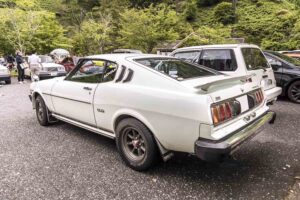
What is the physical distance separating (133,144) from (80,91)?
1.27 meters

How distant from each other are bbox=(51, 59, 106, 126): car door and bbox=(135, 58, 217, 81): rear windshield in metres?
0.73

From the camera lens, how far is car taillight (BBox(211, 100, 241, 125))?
2.74 metres

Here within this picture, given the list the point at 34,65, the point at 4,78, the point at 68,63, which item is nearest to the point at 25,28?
the point at 68,63

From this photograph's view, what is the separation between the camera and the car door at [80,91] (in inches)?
154

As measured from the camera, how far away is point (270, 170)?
3.36 meters

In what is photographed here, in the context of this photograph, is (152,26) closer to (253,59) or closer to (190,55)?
(190,55)

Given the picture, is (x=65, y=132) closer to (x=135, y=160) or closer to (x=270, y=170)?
(x=135, y=160)

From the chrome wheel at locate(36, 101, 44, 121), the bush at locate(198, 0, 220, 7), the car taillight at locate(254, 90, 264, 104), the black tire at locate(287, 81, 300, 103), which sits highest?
the bush at locate(198, 0, 220, 7)

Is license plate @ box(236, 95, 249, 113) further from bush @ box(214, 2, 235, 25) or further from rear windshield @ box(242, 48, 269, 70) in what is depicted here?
bush @ box(214, 2, 235, 25)

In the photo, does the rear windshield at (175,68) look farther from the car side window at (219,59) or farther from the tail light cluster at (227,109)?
the car side window at (219,59)

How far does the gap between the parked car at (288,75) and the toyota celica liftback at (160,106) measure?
409 centimetres

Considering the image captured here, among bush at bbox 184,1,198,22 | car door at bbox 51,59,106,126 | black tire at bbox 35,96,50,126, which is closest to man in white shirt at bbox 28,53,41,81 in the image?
black tire at bbox 35,96,50,126

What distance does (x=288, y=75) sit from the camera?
7.19 m

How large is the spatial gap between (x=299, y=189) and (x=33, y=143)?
396 cm
